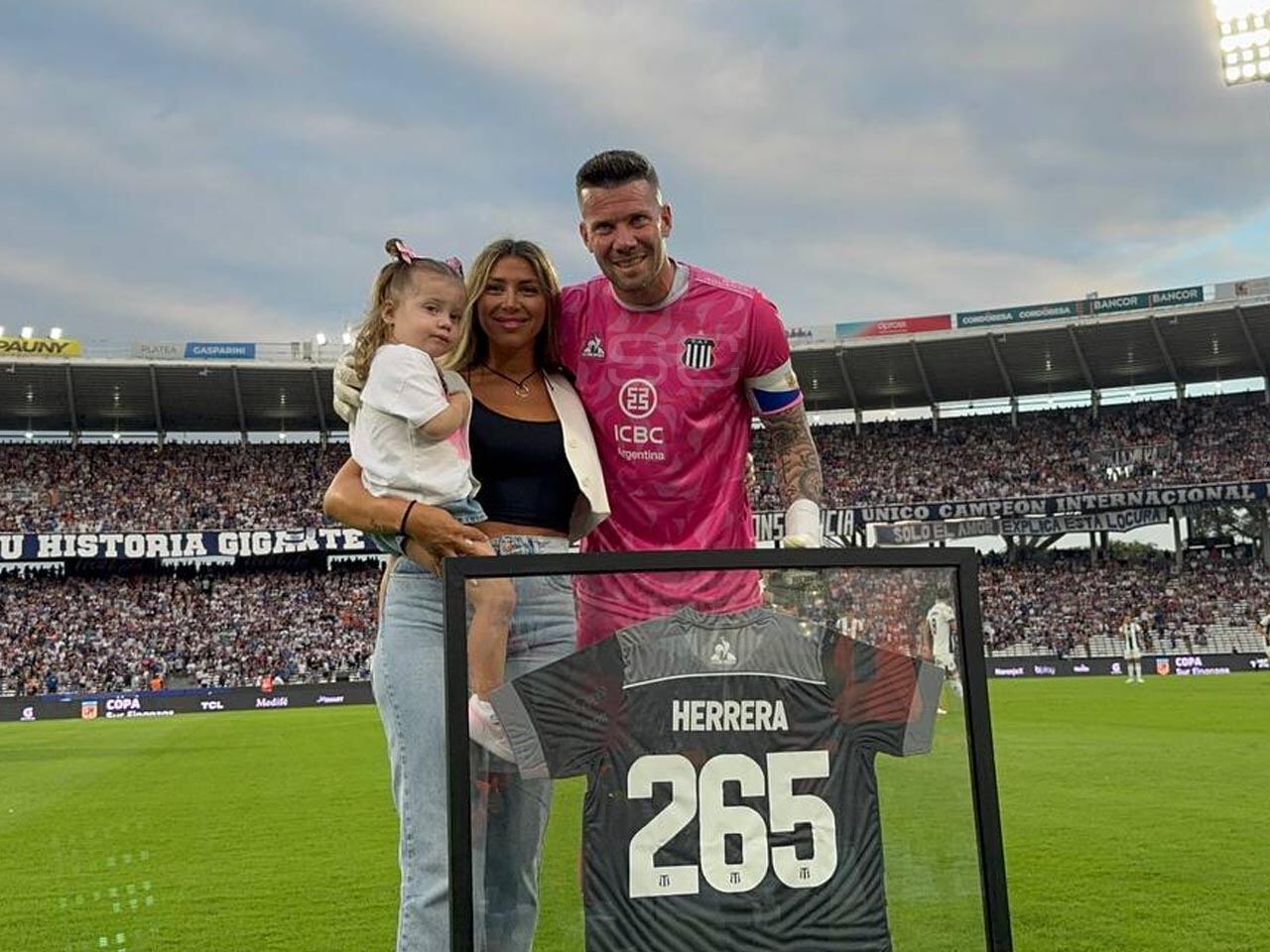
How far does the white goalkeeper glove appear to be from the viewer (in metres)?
2.83

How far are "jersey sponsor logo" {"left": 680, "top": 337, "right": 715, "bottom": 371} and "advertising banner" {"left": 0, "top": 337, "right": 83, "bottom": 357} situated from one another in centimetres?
4001

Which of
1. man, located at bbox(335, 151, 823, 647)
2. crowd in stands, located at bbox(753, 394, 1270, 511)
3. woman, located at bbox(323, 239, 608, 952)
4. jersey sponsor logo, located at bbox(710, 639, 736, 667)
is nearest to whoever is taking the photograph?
jersey sponsor logo, located at bbox(710, 639, 736, 667)

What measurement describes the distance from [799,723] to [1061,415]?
4513 centimetres

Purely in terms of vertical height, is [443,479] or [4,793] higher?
[443,479]

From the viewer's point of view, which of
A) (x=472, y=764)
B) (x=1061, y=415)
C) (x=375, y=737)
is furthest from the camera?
(x=1061, y=415)

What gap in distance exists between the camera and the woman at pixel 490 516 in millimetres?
2602

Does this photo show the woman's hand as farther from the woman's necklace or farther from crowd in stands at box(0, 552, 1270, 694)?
crowd in stands at box(0, 552, 1270, 694)

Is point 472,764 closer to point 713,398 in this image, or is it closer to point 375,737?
point 713,398

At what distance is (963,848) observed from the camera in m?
1.99

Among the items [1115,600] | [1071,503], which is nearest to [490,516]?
[1115,600]

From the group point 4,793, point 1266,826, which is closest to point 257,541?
point 4,793

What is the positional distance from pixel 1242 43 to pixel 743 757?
29.9 metres

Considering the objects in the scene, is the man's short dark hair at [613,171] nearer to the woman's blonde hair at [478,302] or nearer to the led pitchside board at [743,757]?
the woman's blonde hair at [478,302]

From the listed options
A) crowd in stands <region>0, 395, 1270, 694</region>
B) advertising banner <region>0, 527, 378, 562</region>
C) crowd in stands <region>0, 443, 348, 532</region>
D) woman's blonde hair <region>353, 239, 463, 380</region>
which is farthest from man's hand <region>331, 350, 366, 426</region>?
crowd in stands <region>0, 443, 348, 532</region>
